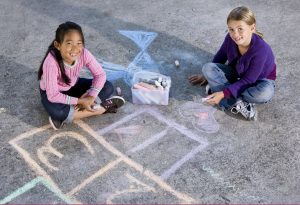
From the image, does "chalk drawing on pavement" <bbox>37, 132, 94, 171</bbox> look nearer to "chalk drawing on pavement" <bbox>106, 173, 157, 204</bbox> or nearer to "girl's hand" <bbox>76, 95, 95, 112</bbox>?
"girl's hand" <bbox>76, 95, 95, 112</bbox>

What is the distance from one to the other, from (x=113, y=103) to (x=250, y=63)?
1.20m

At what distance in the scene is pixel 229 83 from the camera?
3.43 m

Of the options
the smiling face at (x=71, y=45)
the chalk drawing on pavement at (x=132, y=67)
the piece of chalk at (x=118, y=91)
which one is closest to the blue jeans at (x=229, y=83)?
the chalk drawing on pavement at (x=132, y=67)

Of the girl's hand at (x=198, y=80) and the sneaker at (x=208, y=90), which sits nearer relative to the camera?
the sneaker at (x=208, y=90)

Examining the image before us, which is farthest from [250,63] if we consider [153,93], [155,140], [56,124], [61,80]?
[56,124]

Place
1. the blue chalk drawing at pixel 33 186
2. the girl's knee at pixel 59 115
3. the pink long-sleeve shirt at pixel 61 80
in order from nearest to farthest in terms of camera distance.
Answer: the blue chalk drawing at pixel 33 186
the pink long-sleeve shirt at pixel 61 80
the girl's knee at pixel 59 115

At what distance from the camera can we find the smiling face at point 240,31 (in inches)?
120

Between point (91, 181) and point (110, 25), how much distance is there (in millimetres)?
2415

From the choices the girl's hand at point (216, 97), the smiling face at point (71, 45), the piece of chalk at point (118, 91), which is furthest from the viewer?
the piece of chalk at point (118, 91)

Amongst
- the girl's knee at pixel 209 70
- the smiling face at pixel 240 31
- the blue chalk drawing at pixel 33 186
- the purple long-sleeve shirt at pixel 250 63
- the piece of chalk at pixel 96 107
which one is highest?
the smiling face at pixel 240 31

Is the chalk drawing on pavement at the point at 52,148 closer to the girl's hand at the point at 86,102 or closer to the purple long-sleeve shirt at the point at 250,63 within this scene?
the girl's hand at the point at 86,102

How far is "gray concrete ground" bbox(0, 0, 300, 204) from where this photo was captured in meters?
2.70

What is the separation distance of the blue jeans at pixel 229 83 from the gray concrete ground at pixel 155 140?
6.0 inches

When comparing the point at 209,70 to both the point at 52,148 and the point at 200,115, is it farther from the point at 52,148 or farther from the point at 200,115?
the point at 52,148
